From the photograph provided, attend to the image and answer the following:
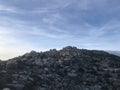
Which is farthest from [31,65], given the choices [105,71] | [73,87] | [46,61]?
[105,71]

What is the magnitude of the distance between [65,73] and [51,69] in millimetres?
1888

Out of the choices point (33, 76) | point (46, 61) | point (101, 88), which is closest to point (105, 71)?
point (101, 88)

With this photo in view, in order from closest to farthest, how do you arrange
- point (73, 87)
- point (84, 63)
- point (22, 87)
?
1. point (22, 87)
2. point (73, 87)
3. point (84, 63)

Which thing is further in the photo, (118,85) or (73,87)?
(118,85)

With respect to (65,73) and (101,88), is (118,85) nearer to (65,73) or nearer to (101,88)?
(101,88)

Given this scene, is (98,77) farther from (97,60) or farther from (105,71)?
(97,60)

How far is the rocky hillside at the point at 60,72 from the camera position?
112ft

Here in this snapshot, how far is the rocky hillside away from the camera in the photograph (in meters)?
34.1

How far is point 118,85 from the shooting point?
37469mm

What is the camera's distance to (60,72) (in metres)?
Result: 38.7

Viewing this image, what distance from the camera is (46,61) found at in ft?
136

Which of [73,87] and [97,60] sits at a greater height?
[97,60]

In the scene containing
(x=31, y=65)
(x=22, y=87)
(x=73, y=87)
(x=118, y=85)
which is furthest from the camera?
(x=31, y=65)

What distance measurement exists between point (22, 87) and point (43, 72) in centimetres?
586
